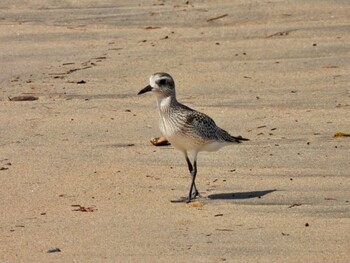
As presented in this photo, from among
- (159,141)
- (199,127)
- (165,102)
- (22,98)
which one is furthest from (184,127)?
(22,98)

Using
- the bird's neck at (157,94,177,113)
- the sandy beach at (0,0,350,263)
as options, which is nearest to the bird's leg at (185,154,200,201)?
the sandy beach at (0,0,350,263)

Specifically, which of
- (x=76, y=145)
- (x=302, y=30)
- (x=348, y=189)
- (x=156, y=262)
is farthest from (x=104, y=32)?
(x=156, y=262)

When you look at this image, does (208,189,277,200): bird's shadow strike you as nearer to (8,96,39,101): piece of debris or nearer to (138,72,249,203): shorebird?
(138,72,249,203): shorebird

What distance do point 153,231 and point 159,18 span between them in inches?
383

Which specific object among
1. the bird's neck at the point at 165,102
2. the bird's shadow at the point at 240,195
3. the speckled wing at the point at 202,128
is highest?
the bird's neck at the point at 165,102

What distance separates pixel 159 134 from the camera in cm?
1209

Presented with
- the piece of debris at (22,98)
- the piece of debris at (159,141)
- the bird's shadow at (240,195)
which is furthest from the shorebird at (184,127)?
the piece of debris at (22,98)

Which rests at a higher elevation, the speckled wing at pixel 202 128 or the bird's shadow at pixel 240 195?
the speckled wing at pixel 202 128

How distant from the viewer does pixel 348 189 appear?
991 cm

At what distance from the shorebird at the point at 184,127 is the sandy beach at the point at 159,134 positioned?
34 cm

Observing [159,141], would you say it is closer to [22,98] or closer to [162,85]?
[162,85]

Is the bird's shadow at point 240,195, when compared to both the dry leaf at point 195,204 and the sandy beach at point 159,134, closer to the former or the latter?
the sandy beach at point 159,134

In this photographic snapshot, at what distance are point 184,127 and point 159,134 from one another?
1976mm

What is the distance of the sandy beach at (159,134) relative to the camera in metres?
8.59
